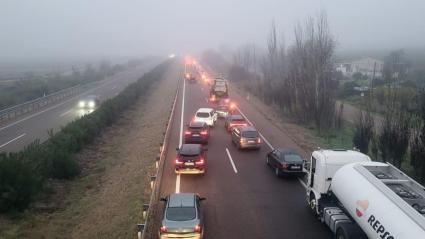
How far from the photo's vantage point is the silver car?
14336 millimetres

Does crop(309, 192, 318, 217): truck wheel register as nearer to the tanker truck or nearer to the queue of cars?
the tanker truck

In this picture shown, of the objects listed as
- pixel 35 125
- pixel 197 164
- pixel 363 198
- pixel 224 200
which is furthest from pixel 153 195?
pixel 35 125

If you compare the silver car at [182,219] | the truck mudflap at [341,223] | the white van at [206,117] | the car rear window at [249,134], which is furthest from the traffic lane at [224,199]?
the white van at [206,117]

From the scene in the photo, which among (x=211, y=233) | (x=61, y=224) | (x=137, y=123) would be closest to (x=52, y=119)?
(x=137, y=123)

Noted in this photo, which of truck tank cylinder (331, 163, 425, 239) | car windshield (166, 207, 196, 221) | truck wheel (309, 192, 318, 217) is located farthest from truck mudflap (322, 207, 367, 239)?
car windshield (166, 207, 196, 221)

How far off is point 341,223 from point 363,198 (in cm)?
143

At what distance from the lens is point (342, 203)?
14727mm

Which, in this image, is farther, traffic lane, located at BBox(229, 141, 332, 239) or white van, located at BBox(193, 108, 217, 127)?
white van, located at BBox(193, 108, 217, 127)

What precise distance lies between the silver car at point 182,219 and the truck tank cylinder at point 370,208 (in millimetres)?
4927

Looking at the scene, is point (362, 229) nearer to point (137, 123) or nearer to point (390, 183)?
point (390, 183)

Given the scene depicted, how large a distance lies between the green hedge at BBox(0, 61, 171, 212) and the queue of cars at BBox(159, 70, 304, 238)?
6.49m

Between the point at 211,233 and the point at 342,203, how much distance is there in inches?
187

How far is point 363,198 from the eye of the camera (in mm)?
13195

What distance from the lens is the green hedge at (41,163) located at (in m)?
18.7
